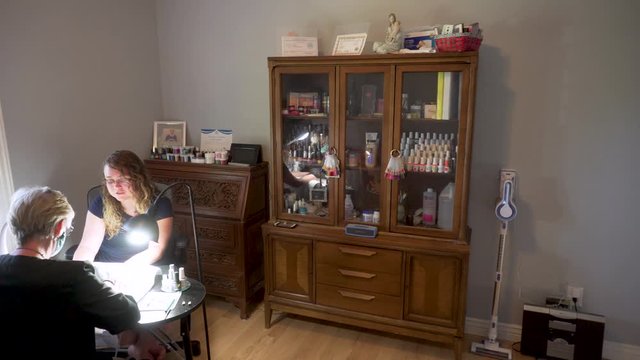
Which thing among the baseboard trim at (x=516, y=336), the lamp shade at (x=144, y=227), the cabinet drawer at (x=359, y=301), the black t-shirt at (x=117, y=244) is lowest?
the baseboard trim at (x=516, y=336)

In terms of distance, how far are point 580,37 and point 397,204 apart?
52.4 inches

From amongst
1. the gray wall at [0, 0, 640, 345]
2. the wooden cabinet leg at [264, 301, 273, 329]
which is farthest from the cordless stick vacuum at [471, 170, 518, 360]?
the wooden cabinet leg at [264, 301, 273, 329]

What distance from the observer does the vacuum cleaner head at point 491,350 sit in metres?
2.55

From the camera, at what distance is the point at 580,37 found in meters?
2.35

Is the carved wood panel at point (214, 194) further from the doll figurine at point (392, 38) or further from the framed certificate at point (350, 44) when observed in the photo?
the doll figurine at point (392, 38)

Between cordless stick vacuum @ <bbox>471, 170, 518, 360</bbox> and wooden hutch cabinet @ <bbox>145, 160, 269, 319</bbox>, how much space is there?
1.54 m

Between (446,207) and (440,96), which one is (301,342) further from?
(440,96)

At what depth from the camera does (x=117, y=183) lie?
2.11m

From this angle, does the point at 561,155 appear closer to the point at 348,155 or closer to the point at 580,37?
the point at 580,37

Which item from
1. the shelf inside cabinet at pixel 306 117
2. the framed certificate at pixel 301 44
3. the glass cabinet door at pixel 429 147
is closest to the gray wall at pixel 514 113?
the framed certificate at pixel 301 44

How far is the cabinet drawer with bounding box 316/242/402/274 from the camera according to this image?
252 centimetres

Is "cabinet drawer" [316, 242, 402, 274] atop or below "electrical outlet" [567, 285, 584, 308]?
atop

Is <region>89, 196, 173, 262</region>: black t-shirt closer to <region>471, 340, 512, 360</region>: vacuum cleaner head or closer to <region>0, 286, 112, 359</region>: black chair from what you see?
<region>0, 286, 112, 359</region>: black chair

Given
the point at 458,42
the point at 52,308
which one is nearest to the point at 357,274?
the point at 458,42
